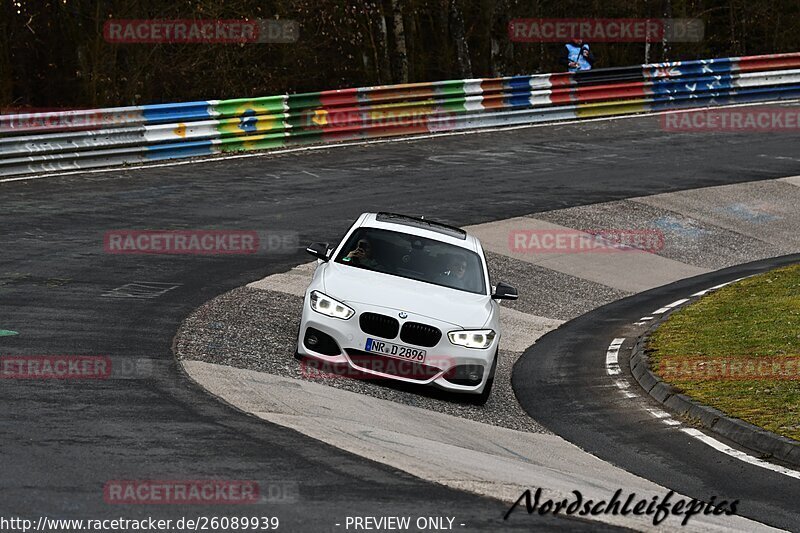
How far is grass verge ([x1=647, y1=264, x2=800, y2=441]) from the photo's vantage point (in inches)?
443

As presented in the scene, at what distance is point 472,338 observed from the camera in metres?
11.3

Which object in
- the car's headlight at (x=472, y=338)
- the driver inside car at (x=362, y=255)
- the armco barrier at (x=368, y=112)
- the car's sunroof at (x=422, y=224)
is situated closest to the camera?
the car's headlight at (x=472, y=338)

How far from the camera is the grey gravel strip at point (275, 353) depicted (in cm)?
1112

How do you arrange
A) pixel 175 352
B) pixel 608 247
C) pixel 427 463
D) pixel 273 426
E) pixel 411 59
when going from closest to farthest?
pixel 427 463, pixel 273 426, pixel 175 352, pixel 608 247, pixel 411 59

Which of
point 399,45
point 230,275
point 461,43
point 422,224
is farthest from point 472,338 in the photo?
point 461,43

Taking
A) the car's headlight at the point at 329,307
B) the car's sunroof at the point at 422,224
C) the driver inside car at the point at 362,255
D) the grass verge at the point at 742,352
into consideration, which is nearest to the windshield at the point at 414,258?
the driver inside car at the point at 362,255

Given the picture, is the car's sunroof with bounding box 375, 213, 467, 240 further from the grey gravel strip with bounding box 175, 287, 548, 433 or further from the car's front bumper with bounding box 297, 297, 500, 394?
the car's front bumper with bounding box 297, 297, 500, 394

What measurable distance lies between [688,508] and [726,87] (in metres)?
25.3

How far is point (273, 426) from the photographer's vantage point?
28.9 ft

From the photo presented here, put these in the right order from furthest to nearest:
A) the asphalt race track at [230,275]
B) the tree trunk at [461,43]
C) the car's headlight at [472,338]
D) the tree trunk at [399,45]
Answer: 1. the tree trunk at [461,43]
2. the tree trunk at [399,45]
3. the car's headlight at [472,338]
4. the asphalt race track at [230,275]

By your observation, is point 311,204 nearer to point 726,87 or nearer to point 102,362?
point 102,362

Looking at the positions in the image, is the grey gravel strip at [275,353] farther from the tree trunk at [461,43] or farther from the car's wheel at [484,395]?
the tree trunk at [461,43]

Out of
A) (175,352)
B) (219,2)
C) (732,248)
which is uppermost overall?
(219,2)

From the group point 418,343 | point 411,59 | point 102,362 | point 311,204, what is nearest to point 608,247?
point 311,204
